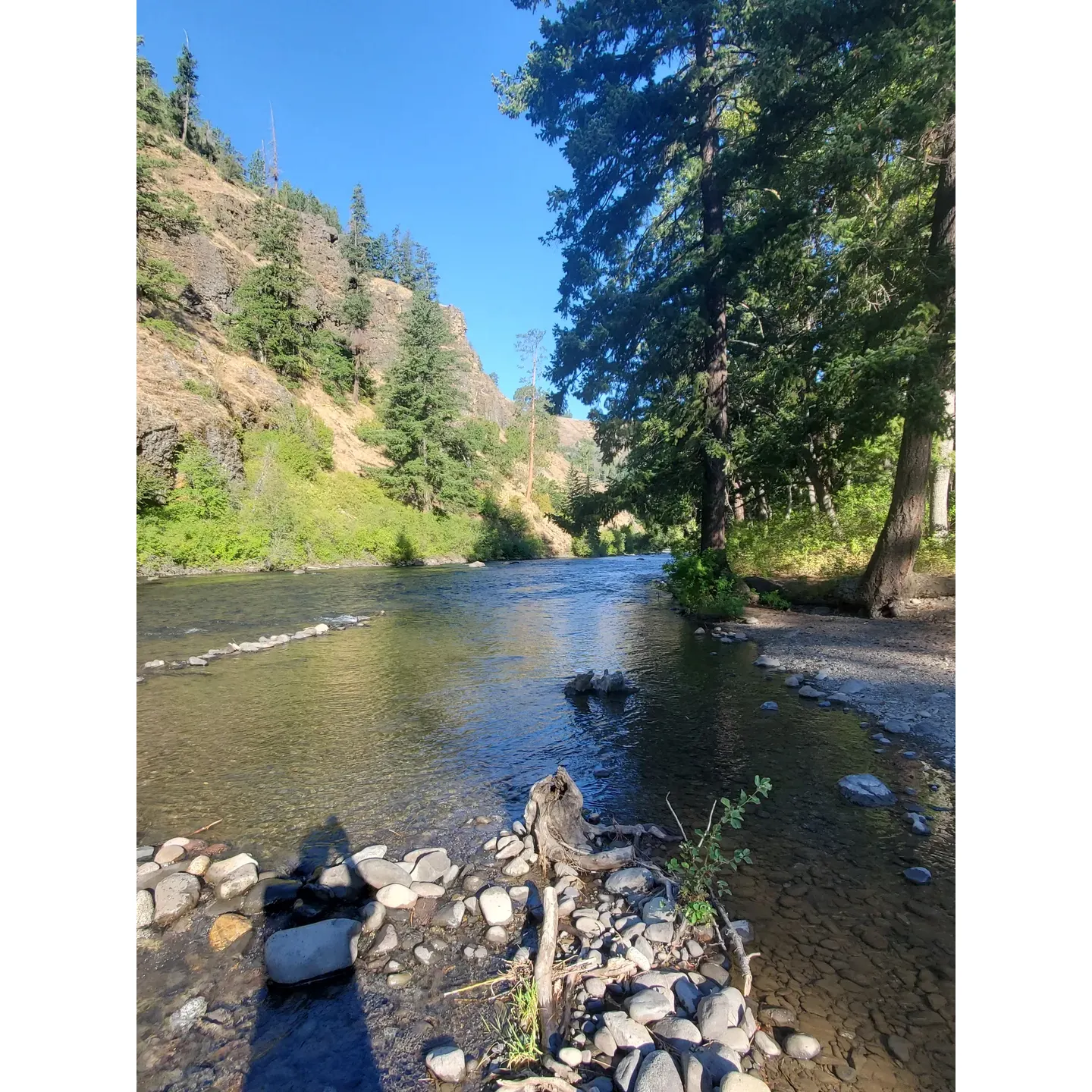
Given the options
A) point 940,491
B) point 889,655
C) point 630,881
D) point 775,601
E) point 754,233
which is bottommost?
point 630,881

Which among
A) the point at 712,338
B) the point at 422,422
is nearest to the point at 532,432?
the point at 422,422

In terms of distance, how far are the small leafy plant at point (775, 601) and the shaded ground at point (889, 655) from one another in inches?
15.6

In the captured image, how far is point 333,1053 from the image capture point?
5.90ft

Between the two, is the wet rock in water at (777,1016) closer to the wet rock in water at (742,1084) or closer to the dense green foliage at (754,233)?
the wet rock in water at (742,1084)

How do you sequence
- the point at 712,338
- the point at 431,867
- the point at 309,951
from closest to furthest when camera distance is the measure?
Result: the point at 309,951
the point at 431,867
the point at 712,338

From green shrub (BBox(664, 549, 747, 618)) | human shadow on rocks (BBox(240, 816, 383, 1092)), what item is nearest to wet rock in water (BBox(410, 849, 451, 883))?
human shadow on rocks (BBox(240, 816, 383, 1092))

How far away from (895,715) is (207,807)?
19.3 feet

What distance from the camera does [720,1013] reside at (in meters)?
1.82

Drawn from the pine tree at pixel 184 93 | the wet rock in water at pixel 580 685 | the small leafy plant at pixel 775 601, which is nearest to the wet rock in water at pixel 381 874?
the wet rock in water at pixel 580 685

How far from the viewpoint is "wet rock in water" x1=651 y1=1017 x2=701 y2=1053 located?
1.73m

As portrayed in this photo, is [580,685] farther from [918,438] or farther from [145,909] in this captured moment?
[918,438]

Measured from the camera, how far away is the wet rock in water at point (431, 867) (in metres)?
2.83

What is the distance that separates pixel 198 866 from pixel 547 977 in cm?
221
